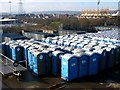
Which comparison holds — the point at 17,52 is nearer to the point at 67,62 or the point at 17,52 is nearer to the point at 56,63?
the point at 56,63

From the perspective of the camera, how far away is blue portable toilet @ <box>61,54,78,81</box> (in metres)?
12.0

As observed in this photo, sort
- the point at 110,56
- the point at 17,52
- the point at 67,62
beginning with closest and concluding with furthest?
1. the point at 67,62
2. the point at 110,56
3. the point at 17,52

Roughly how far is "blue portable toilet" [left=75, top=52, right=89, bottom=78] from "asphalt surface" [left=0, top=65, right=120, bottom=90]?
0.34m

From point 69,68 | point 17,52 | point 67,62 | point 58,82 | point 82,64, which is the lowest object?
point 58,82

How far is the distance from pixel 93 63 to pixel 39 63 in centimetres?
366

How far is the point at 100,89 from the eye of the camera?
440 inches

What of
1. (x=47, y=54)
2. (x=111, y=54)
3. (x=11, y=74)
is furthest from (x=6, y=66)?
(x=111, y=54)

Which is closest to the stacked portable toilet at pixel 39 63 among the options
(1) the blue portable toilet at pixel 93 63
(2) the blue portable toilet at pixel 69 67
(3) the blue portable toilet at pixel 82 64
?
(2) the blue portable toilet at pixel 69 67

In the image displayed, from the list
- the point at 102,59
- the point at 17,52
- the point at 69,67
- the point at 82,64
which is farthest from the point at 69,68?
the point at 17,52

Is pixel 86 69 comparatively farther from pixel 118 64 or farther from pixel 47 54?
pixel 118 64

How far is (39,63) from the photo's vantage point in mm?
12906

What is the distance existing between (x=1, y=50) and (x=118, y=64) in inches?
401

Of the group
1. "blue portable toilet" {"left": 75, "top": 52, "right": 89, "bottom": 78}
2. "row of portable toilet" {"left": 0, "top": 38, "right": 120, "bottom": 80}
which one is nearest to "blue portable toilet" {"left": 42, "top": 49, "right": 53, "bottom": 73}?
"row of portable toilet" {"left": 0, "top": 38, "right": 120, "bottom": 80}

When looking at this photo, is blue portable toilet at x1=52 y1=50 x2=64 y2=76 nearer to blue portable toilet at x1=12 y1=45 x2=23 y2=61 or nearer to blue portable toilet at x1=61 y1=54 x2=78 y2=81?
blue portable toilet at x1=61 y1=54 x2=78 y2=81
